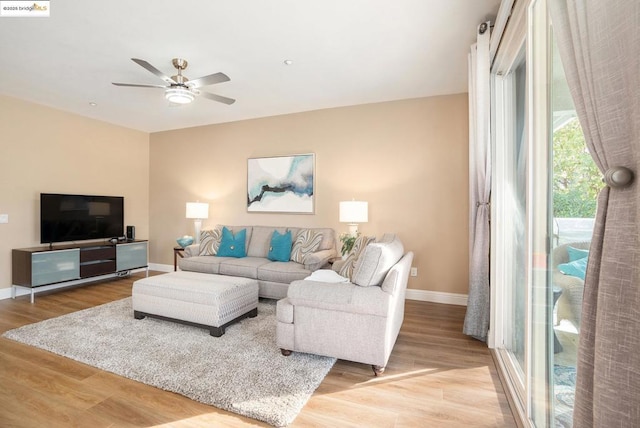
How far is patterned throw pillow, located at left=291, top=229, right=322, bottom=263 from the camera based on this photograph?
4.10 meters

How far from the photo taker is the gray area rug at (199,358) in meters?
1.93

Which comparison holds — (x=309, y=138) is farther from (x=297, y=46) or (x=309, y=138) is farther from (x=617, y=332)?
(x=617, y=332)

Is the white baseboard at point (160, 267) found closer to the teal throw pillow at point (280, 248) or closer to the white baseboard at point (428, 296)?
the white baseboard at point (428, 296)

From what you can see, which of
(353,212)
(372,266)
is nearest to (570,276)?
(372,266)

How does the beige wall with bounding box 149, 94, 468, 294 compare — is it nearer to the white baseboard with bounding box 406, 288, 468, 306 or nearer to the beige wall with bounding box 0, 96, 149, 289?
the white baseboard with bounding box 406, 288, 468, 306

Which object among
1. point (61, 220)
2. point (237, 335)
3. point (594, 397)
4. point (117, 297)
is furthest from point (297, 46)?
point (61, 220)

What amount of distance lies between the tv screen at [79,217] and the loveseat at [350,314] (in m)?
4.08

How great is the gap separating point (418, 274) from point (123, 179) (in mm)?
5357

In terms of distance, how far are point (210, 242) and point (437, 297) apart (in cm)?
339

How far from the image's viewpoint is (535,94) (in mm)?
1618

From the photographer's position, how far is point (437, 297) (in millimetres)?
3947

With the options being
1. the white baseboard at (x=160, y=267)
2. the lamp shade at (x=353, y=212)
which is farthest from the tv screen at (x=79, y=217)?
the lamp shade at (x=353, y=212)

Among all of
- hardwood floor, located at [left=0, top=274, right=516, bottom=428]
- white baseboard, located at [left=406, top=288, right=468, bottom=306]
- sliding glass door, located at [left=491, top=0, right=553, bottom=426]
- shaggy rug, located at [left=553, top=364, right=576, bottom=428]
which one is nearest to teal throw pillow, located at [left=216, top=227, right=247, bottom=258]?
hardwood floor, located at [left=0, top=274, right=516, bottom=428]

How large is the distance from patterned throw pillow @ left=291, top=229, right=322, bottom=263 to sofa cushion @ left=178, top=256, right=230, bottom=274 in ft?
3.29
